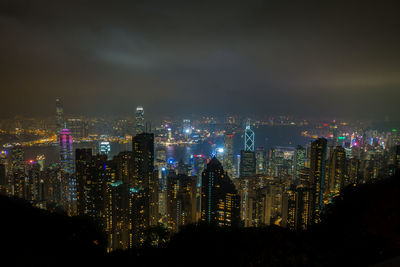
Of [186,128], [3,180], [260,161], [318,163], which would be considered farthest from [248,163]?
[3,180]

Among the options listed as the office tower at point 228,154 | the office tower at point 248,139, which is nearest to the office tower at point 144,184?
the office tower at point 228,154

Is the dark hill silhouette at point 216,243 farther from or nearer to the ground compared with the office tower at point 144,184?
farther from the ground

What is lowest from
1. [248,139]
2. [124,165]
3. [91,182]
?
[91,182]

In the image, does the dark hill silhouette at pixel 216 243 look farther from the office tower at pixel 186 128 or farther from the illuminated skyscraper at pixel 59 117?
the office tower at pixel 186 128

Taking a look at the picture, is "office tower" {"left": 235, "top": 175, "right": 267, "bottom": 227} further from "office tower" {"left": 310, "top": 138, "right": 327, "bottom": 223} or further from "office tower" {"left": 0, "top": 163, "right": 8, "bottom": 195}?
"office tower" {"left": 0, "top": 163, "right": 8, "bottom": 195}

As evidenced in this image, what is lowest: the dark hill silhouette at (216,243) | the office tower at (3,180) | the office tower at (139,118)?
the office tower at (3,180)

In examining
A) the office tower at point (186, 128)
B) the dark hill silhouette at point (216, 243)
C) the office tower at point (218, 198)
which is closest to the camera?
the dark hill silhouette at point (216, 243)

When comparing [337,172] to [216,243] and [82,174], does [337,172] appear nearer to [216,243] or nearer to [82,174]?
[82,174]

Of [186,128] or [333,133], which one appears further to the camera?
[186,128]

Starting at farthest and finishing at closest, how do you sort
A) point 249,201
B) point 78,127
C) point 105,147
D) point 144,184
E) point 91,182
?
point 105,147, point 78,127, point 144,184, point 249,201, point 91,182
